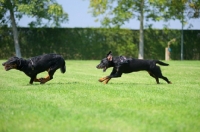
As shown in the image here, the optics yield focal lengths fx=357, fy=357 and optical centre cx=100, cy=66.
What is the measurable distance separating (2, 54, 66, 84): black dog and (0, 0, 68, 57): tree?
64.7ft

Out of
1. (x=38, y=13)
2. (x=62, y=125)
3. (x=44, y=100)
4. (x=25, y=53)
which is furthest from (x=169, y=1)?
(x=62, y=125)

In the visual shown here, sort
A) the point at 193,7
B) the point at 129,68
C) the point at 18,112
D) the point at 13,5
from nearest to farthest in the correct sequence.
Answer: the point at 18,112 < the point at 129,68 < the point at 13,5 < the point at 193,7

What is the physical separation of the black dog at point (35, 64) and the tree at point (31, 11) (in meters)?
19.7

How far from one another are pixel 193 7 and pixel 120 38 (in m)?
8.31

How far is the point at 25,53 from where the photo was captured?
32.0 m

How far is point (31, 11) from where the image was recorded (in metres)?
30.4

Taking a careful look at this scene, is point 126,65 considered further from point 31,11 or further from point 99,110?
point 31,11

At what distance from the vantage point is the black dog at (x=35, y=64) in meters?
10.3

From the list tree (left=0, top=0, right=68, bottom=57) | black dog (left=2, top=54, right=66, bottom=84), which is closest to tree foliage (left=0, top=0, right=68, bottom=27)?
tree (left=0, top=0, right=68, bottom=57)

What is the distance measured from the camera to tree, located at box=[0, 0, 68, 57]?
99.0 ft

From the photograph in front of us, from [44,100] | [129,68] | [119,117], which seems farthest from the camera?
[129,68]

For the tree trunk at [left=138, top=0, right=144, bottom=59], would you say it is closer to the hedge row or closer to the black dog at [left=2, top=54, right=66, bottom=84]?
the hedge row

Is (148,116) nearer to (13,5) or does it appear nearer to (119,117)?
(119,117)

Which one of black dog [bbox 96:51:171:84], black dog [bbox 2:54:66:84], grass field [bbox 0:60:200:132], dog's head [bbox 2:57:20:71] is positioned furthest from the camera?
black dog [bbox 96:51:171:84]
